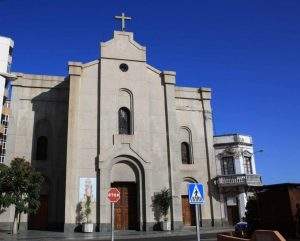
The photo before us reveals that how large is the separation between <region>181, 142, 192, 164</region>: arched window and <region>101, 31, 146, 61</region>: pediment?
881 centimetres

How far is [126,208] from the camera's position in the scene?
30.8 m

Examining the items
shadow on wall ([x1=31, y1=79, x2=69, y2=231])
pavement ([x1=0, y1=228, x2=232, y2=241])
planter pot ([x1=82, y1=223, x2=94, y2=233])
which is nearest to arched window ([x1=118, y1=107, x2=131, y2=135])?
shadow on wall ([x1=31, y1=79, x2=69, y2=231])

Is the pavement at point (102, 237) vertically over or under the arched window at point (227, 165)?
under

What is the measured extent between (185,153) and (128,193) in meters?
7.44

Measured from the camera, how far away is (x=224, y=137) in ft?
154

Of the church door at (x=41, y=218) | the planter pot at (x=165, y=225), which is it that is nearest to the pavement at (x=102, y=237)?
the planter pot at (x=165, y=225)

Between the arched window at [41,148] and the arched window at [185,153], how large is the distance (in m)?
12.2

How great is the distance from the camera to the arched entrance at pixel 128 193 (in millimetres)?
30312

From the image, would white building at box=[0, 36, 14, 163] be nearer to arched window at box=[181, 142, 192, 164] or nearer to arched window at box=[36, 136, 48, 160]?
arched window at box=[36, 136, 48, 160]

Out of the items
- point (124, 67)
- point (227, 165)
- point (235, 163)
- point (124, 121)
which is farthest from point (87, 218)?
point (235, 163)

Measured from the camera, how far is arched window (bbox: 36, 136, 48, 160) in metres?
32.3

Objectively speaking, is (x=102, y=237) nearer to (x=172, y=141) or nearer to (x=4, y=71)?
(x=172, y=141)

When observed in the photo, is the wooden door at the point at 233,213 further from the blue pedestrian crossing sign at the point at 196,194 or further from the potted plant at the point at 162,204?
the blue pedestrian crossing sign at the point at 196,194

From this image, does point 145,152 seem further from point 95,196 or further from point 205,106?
point 205,106
